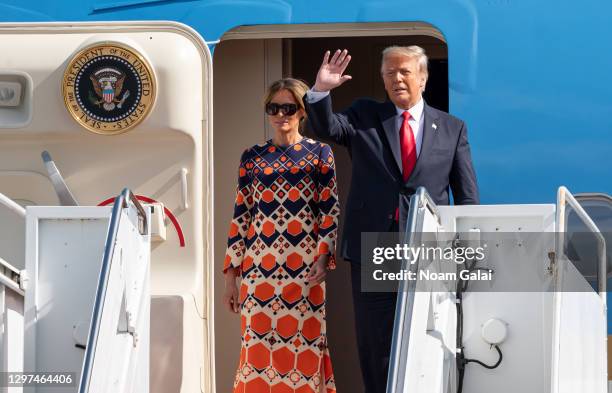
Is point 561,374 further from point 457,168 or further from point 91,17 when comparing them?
point 91,17

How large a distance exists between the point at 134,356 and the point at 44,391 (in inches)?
13.2

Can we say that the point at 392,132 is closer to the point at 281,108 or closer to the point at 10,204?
the point at 281,108

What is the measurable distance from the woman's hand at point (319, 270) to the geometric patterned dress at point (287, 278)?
0.14 feet

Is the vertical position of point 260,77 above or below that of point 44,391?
above

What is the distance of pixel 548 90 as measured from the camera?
5535 mm

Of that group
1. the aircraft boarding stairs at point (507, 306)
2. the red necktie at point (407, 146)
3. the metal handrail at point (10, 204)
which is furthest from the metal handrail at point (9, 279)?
the red necktie at point (407, 146)

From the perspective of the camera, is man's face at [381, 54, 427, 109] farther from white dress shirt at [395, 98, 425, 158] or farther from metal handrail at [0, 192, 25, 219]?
metal handrail at [0, 192, 25, 219]

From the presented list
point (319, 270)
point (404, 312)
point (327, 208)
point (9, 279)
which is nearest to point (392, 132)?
point (327, 208)

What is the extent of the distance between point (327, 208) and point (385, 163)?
1.34 ft

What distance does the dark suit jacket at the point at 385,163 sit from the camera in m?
4.82

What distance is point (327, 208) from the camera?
203 inches

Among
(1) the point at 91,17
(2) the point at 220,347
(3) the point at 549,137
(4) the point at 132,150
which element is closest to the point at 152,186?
(4) the point at 132,150

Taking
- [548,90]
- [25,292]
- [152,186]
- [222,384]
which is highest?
[548,90]

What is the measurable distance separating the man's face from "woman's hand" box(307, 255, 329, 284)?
27.9 inches
